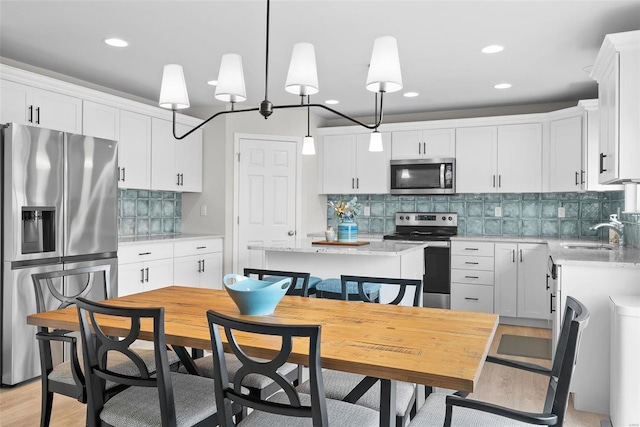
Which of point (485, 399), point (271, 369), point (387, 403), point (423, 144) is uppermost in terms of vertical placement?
point (423, 144)

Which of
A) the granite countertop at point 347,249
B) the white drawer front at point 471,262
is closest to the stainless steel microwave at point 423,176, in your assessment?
the white drawer front at point 471,262

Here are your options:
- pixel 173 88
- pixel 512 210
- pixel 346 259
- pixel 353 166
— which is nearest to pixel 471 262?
pixel 512 210

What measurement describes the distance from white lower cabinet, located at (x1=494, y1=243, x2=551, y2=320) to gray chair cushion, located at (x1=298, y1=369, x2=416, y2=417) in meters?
3.40

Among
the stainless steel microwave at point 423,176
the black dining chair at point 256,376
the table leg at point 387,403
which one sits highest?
the stainless steel microwave at point 423,176

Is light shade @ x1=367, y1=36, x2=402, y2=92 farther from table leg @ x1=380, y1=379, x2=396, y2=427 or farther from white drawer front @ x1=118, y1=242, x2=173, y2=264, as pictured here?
white drawer front @ x1=118, y1=242, x2=173, y2=264

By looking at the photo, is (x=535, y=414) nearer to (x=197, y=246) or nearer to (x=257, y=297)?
(x=257, y=297)

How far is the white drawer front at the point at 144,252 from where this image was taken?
4.19 metres

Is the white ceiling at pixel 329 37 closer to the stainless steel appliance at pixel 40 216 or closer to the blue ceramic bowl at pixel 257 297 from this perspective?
the stainless steel appliance at pixel 40 216

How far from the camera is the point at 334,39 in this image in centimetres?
339

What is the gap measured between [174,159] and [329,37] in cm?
252

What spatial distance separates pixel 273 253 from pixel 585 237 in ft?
11.1

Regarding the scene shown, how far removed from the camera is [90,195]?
362 cm

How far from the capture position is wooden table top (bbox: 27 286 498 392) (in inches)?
55.8

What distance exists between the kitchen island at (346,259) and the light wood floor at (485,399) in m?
0.95
